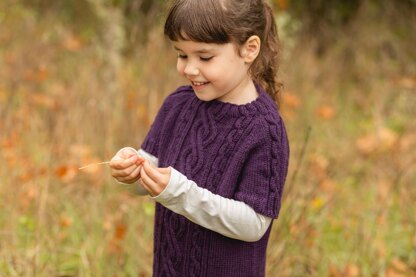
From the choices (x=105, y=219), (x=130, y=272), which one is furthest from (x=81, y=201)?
(x=130, y=272)

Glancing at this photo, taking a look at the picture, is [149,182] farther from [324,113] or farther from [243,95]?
[324,113]

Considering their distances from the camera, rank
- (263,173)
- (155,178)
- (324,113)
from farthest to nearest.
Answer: (324,113) < (263,173) < (155,178)

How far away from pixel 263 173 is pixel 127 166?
376 mm

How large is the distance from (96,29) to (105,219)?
9.89 feet

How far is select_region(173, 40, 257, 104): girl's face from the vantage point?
1.77m

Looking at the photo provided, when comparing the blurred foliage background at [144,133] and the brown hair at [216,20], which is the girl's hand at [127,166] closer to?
the brown hair at [216,20]

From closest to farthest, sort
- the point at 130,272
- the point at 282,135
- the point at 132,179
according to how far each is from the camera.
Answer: the point at 132,179 < the point at 282,135 < the point at 130,272

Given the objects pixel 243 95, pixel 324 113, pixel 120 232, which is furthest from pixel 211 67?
pixel 324 113

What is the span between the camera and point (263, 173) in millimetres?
1823

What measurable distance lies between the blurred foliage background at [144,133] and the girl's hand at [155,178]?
2.11 ft

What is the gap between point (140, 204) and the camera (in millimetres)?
3408

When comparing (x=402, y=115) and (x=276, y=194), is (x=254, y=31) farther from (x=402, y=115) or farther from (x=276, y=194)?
(x=402, y=115)

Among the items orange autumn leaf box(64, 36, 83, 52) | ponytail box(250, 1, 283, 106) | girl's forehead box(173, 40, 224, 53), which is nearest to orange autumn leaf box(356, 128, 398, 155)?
orange autumn leaf box(64, 36, 83, 52)

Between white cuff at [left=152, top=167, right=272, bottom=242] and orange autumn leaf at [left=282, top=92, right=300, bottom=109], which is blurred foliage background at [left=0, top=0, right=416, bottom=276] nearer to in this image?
orange autumn leaf at [left=282, top=92, right=300, bottom=109]
